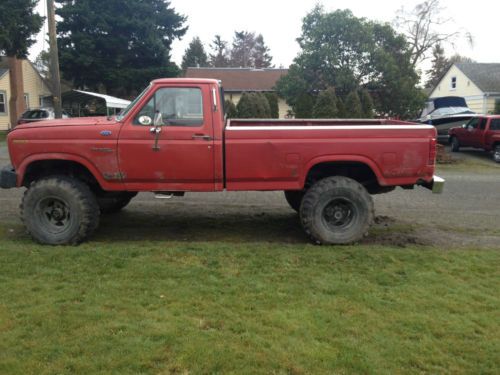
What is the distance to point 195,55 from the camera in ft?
265

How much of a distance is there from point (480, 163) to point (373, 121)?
1312 cm

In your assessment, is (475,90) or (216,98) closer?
(216,98)

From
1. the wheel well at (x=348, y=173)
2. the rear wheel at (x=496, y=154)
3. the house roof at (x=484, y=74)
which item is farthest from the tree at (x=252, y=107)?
the house roof at (x=484, y=74)

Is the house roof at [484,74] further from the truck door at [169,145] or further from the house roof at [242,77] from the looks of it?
the truck door at [169,145]

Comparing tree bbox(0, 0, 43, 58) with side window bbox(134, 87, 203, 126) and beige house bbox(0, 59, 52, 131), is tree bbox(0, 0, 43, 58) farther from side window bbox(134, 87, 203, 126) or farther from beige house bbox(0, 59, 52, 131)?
side window bbox(134, 87, 203, 126)

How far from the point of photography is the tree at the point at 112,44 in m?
38.8

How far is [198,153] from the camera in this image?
6.26 meters

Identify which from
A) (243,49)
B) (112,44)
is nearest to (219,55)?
(243,49)

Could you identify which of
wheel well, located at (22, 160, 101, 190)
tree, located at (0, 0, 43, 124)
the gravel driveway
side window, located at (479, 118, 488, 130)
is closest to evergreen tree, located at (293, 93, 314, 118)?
side window, located at (479, 118, 488, 130)

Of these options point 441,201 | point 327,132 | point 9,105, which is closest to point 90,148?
point 327,132

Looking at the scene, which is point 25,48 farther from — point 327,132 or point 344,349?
point 344,349

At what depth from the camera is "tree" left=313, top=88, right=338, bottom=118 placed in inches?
854

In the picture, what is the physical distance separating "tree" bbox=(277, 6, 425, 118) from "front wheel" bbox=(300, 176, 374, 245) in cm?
2110

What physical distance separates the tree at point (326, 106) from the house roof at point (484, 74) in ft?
68.8
